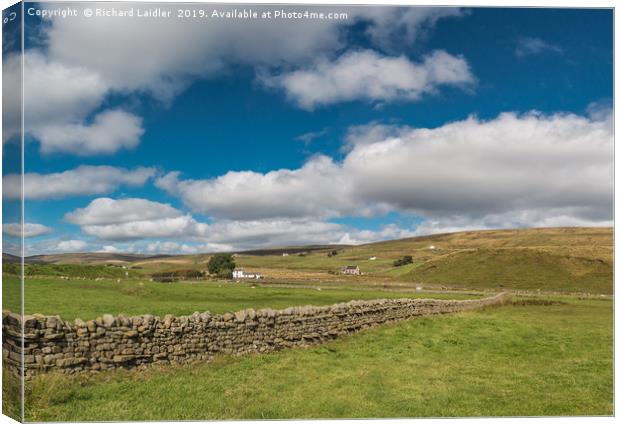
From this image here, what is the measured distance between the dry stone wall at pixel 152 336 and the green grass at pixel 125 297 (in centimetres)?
78

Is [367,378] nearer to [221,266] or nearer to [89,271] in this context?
[89,271]

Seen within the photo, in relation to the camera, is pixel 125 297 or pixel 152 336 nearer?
pixel 152 336

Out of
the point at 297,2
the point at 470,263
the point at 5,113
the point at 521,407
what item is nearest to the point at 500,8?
the point at 297,2

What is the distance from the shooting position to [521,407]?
7828 millimetres

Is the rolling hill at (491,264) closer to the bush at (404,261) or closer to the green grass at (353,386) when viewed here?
the bush at (404,261)

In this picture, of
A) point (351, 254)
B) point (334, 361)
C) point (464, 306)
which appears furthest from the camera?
point (351, 254)

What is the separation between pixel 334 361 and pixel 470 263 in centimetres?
3567

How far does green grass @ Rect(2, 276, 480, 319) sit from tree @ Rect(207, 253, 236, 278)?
1.28m

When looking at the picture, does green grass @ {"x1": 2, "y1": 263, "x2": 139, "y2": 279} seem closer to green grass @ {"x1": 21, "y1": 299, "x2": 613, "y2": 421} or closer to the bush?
green grass @ {"x1": 21, "y1": 299, "x2": 613, "y2": 421}

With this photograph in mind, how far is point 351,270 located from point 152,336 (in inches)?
2040

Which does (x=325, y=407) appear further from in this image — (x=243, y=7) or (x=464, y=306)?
(x=464, y=306)

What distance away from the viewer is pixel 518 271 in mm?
37781

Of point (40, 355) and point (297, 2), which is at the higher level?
point (297, 2)

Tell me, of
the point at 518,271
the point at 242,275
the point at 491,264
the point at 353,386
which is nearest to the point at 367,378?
the point at 353,386
